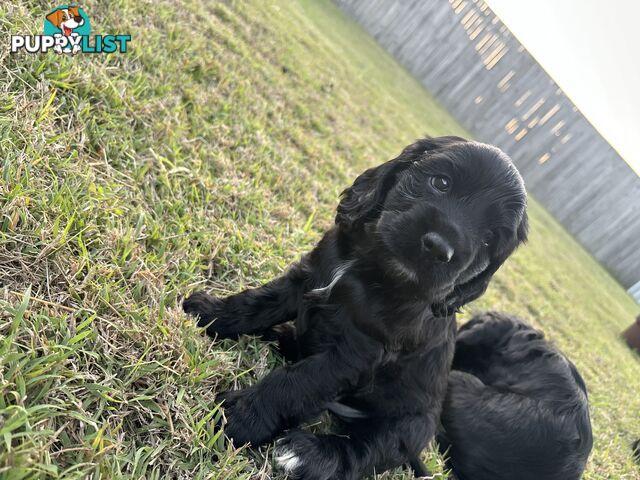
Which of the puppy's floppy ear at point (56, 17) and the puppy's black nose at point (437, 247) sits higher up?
the puppy's black nose at point (437, 247)

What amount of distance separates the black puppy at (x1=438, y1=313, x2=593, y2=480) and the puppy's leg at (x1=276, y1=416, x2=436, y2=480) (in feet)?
1.73

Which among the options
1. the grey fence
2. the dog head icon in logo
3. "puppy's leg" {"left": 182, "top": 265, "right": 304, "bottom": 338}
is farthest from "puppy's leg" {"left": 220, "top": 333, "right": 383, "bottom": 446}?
the grey fence

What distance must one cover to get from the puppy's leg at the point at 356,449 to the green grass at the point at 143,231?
13 centimetres

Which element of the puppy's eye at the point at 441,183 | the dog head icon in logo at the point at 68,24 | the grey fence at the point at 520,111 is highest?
the grey fence at the point at 520,111

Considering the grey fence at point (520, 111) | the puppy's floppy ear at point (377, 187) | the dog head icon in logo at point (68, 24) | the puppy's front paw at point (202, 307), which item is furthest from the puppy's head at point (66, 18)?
the grey fence at point (520, 111)

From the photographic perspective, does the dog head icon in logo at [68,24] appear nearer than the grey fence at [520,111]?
Yes

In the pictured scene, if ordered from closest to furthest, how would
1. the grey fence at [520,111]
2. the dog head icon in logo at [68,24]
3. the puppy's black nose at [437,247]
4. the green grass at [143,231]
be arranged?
the green grass at [143,231]
the puppy's black nose at [437,247]
the dog head icon in logo at [68,24]
the grey fence at [520,111]

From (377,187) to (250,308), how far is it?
31.9 inches

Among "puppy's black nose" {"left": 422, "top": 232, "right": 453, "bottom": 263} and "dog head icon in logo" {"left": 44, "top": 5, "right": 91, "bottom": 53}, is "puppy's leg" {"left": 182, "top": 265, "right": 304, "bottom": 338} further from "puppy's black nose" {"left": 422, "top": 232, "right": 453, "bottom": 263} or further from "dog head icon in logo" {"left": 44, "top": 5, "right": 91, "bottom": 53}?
"dog head icon in logo" {"left": 44, "top": 5, "right": 91, "bottom": 53}

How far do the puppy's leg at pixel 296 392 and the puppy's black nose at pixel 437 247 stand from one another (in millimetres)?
460

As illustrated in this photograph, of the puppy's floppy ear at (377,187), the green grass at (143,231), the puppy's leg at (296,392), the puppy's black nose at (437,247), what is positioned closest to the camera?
the green grass at (143,231)

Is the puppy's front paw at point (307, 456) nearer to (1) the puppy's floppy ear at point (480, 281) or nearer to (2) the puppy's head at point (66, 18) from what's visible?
(1) the puppy's floppy ear at point (480, 281)

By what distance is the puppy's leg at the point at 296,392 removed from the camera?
1680 mm

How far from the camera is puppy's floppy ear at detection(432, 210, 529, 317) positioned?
1.86 m
